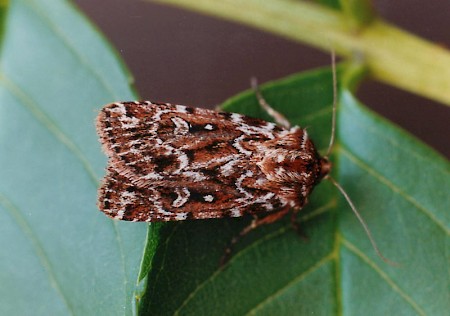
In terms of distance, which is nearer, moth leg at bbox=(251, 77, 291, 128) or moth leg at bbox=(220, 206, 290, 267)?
moth leg at bbox=(220, 206, 290, 267)

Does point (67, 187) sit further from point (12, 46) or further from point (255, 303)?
point (255, 303)

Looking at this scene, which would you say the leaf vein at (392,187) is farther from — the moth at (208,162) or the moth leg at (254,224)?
the moth leg at (254,224)

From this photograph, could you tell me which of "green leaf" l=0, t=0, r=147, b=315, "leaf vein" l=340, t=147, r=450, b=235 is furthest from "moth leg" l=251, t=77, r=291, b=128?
"green leaf" l=0, t=0, r=147, b=315

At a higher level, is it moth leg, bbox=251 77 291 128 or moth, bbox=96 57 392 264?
moth leg, bbox=251 77 291 128

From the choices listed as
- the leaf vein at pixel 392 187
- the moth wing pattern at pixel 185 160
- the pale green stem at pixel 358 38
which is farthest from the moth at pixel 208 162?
the pale green stem at pixel 358 38

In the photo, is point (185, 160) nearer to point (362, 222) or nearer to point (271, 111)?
point (271, 111)

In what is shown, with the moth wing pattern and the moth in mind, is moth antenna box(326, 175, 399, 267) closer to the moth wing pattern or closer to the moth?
the moth

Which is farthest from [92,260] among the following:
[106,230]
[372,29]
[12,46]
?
[372,29]
